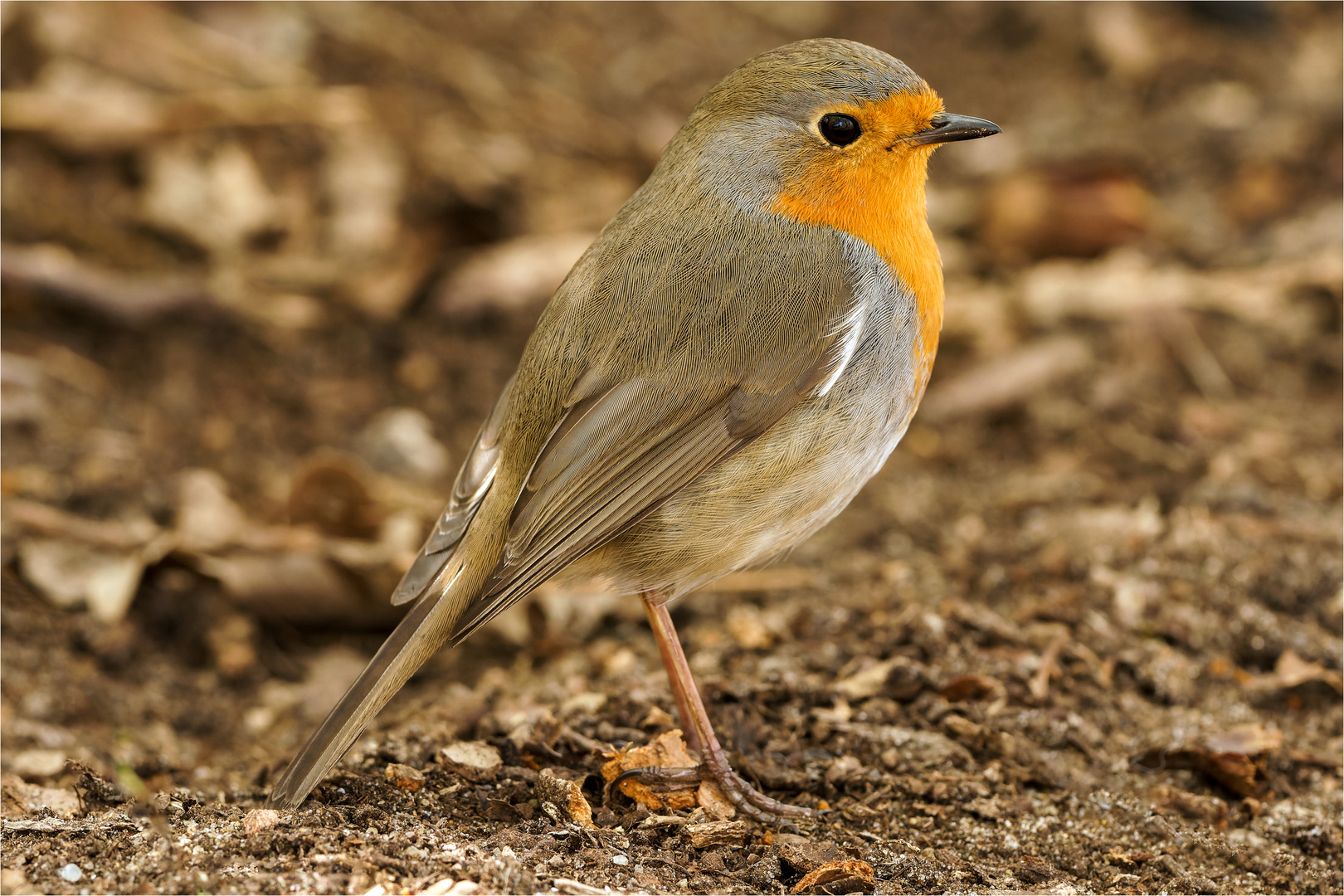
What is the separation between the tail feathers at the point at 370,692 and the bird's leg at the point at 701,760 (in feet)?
1.73

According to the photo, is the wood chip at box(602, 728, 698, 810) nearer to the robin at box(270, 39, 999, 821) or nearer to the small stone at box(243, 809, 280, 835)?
the robin at box(270, 39, 999, 821)

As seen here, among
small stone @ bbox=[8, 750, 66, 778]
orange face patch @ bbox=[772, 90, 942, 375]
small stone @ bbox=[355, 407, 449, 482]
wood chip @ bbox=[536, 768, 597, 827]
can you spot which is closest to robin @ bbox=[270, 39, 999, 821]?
orange face patch @ bbox=[772, 90, 942, 375]

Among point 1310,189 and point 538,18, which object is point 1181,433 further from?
point 538,18

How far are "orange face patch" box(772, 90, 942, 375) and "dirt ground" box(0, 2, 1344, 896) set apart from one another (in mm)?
1021

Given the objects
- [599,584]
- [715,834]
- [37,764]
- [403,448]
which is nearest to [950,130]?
[599,584]

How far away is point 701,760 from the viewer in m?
2.91

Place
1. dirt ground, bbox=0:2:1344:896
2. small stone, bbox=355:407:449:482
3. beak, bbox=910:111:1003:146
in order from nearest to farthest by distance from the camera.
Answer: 1. dirt ground, bbox=0:2:1344:896
2. beak, bbox=910:111:1003:146
3. small stone, bbox=355:407:449:482

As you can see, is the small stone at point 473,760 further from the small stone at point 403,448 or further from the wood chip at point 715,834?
the small stone at point 403,448

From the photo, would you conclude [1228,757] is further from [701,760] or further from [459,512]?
[459,512]

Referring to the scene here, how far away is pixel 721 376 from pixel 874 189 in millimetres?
671

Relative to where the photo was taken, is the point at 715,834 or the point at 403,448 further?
the point at 403,448

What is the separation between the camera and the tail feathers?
2562 millimetres

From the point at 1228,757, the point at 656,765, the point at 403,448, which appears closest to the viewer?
the point at 656,765

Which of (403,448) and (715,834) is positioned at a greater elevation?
(403,448)
